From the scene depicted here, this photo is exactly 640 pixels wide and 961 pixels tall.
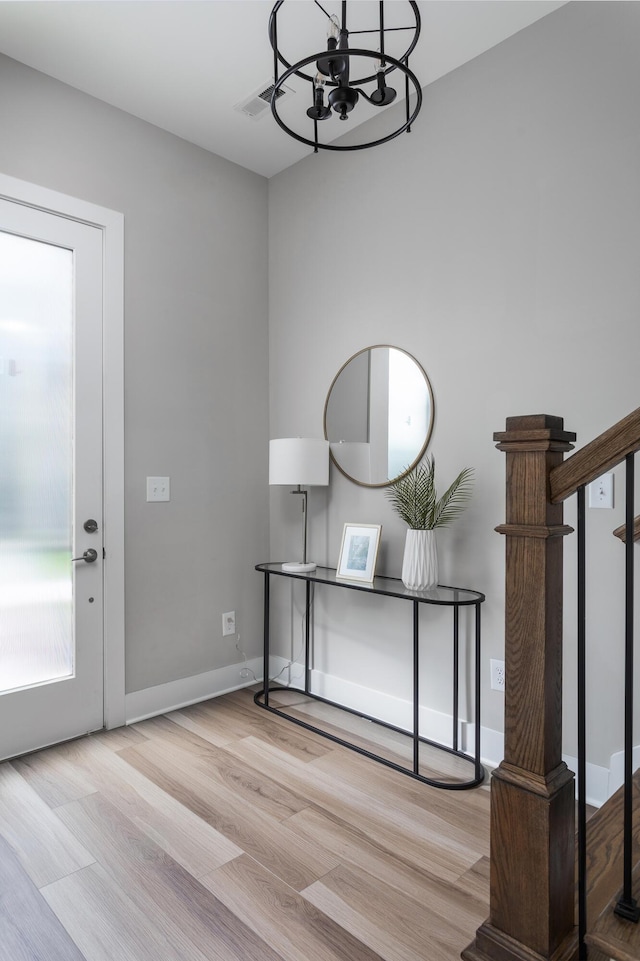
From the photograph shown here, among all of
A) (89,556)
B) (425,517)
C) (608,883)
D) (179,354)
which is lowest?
(608,883)

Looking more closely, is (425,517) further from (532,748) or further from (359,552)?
(532,748)

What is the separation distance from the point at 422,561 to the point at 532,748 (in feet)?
4.12

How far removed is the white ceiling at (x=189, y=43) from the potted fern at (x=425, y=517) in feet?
5.69

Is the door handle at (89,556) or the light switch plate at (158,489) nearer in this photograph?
the door handle at (89,556)

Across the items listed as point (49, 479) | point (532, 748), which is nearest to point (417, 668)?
point (532, 748)

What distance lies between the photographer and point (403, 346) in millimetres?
2740

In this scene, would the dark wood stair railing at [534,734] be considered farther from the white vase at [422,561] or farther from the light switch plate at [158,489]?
the light switch plate at [158,489]

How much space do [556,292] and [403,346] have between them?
2.42ft

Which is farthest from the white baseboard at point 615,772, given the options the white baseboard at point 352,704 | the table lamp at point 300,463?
the table lamp at point 300,463

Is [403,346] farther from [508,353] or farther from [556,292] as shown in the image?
[556,292]

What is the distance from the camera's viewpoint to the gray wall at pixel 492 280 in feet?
6.75

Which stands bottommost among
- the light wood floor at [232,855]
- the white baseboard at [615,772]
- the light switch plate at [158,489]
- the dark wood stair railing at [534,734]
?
the light wood floor at [232,855]

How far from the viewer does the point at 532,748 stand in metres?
1.18

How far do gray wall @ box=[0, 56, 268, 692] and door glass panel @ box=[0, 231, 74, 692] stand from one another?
291 millimetres
